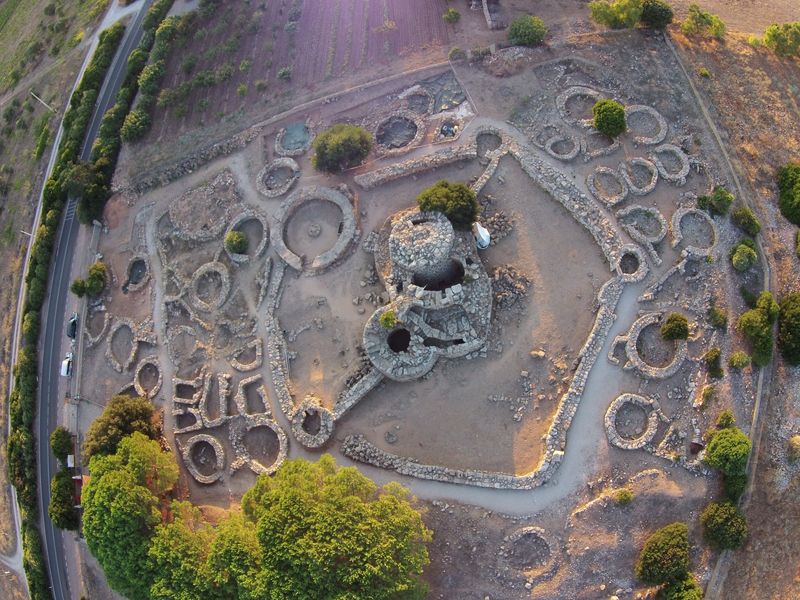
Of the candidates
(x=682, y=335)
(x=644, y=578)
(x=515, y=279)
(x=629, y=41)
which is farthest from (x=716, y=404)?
(x=629, y=41)

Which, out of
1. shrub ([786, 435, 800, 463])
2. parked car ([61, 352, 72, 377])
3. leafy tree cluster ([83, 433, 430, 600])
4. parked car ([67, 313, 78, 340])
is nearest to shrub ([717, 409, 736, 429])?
shrub ([786, 435, 800, 463])

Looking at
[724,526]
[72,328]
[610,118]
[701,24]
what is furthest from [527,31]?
[72,328]

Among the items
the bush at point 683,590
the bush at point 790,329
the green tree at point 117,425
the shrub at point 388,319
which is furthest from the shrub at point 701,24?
the green tree at point 117,425

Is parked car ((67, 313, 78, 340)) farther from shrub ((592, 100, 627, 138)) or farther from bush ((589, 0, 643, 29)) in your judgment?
bush ((589, 0, 643, 29))

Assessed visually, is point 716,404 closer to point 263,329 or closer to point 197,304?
point 263,329

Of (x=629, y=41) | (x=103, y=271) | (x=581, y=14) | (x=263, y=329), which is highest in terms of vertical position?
(x=581, y=14)

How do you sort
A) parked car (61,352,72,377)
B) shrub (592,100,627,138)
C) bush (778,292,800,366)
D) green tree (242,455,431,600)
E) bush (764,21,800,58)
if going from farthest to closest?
1. bush (764,21,800,58)
2. parked car (61,352,72,377)
3. shrub (592,100,627,138)
4. bush (778,292,800,366)
5. green tree (242,455,431,600)

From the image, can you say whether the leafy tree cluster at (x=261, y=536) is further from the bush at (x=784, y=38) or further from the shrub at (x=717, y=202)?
the bush at (x=784, y=38)
